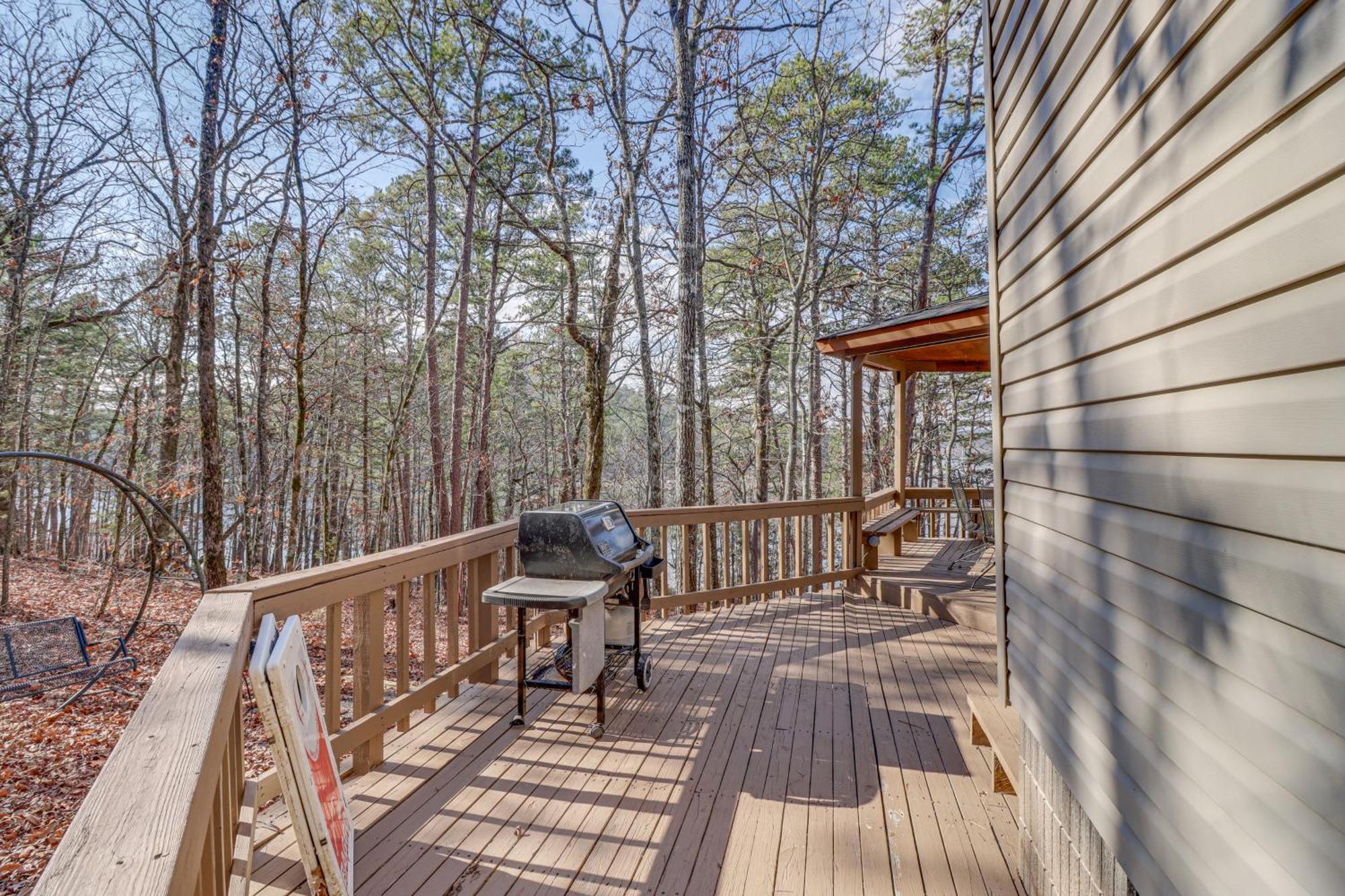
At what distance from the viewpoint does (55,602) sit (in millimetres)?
9586

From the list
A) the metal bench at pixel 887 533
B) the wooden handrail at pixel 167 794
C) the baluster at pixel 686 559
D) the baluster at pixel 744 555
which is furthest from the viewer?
the metal bench at pixel 887 533

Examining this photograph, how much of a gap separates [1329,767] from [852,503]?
5108 millimetres

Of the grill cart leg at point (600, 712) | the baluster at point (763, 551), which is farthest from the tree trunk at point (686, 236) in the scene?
the grill cart leg at point (600, 712)

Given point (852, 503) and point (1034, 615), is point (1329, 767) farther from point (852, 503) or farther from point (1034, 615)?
point (852, 503)

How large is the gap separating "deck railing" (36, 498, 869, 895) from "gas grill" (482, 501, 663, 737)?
1.29 ft

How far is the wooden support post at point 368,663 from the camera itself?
240cm

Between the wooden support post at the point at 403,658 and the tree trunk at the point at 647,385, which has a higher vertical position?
the tree trunk at the point at 647,385

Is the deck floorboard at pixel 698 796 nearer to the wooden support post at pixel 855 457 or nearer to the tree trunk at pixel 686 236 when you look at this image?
the wooden support post at pixel 855 457

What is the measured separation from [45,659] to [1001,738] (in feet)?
26.1

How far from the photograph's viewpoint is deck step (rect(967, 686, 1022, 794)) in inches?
87.0

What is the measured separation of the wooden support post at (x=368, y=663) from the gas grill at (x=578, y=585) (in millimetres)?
497

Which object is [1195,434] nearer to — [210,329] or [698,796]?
[698,796]

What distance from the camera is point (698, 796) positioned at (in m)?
2.36

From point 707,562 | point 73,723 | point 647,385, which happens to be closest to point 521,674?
point 707,562
